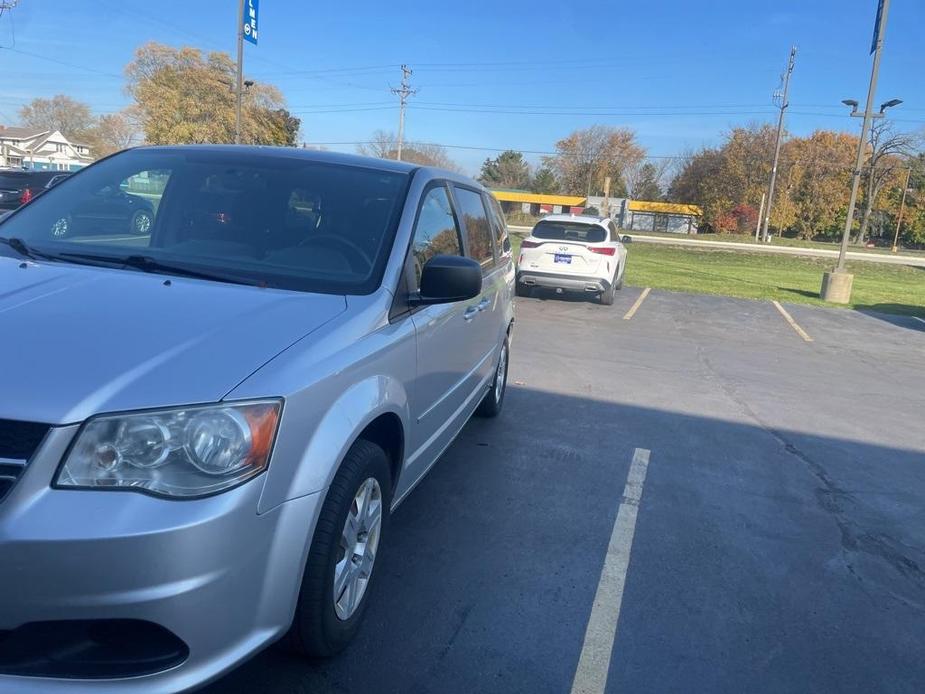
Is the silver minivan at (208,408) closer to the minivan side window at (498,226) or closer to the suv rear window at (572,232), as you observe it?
the minivan side window at (498,226)

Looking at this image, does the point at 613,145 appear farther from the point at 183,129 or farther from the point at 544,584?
the point at 544,584

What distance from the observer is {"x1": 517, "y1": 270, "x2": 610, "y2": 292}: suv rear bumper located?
1374 centimetres

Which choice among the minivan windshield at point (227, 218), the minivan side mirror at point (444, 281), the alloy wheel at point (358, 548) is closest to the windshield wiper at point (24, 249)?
the minivan windshield at point (227, 218)

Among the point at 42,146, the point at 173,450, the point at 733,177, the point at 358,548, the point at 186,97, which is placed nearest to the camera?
the point at 173,450

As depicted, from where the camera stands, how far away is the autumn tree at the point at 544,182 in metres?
86.9

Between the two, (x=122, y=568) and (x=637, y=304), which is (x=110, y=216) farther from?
(x=637, y=304)

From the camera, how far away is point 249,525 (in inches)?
84.5

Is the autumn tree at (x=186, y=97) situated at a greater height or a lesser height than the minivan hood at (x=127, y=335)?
greater

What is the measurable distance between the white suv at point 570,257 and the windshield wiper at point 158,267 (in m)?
11.1

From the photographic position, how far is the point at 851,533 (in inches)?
175

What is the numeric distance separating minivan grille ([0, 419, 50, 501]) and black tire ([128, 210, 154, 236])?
1.82 m

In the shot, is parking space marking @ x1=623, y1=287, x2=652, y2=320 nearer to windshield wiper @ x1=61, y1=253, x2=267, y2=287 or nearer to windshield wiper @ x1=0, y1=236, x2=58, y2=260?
windshield wiper @ x1=61, y1=253, x2=267, y2=287

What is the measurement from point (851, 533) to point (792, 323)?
34.2 ft

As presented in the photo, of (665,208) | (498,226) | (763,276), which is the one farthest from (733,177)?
(498,226)
